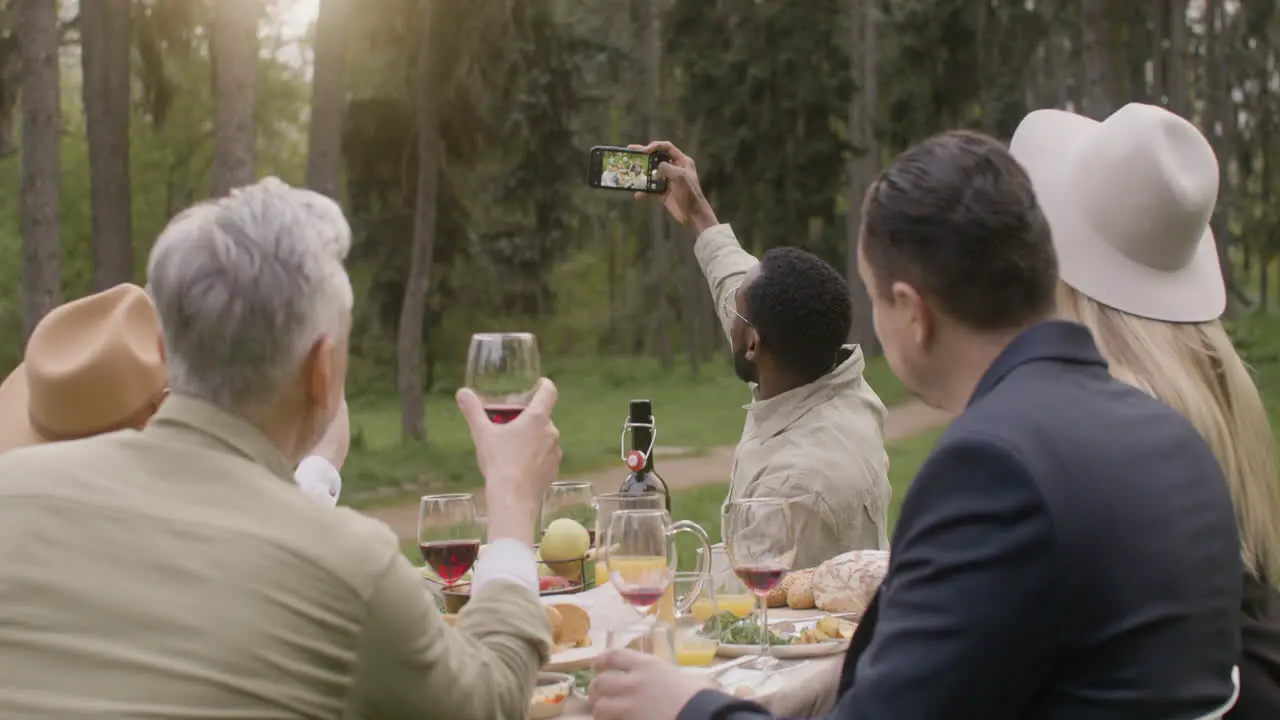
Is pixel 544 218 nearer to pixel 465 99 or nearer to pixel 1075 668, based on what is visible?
pixel 465 99

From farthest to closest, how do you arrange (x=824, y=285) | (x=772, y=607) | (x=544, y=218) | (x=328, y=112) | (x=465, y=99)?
1. (x=544, y=218)
2. (x=465, y=99)
3. (x=328, y=112)
4. (x=824, y=285)
5. (x=772, y=607)

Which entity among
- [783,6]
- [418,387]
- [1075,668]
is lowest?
[418,387]

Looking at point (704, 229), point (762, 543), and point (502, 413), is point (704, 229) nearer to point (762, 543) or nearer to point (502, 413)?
point (762, 543)

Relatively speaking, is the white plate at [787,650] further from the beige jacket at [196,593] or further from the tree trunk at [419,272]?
the tree trunk at [419,272]

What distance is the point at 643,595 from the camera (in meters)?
3.08

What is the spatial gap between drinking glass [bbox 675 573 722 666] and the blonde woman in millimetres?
1073

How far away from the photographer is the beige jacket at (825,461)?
4359 millimetres

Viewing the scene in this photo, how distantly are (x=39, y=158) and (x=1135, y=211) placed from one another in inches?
484

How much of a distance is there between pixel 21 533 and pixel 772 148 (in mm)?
25376

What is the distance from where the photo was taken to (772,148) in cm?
2684

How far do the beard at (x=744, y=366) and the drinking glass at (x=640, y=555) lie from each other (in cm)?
193

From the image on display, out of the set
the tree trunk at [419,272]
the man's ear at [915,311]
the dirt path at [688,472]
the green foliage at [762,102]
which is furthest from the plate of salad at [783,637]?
the green foliage at [762,102]

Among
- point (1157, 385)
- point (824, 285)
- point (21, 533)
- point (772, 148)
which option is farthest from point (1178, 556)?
point (772, 148)

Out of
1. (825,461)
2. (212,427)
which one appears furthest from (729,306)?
(212,427)
